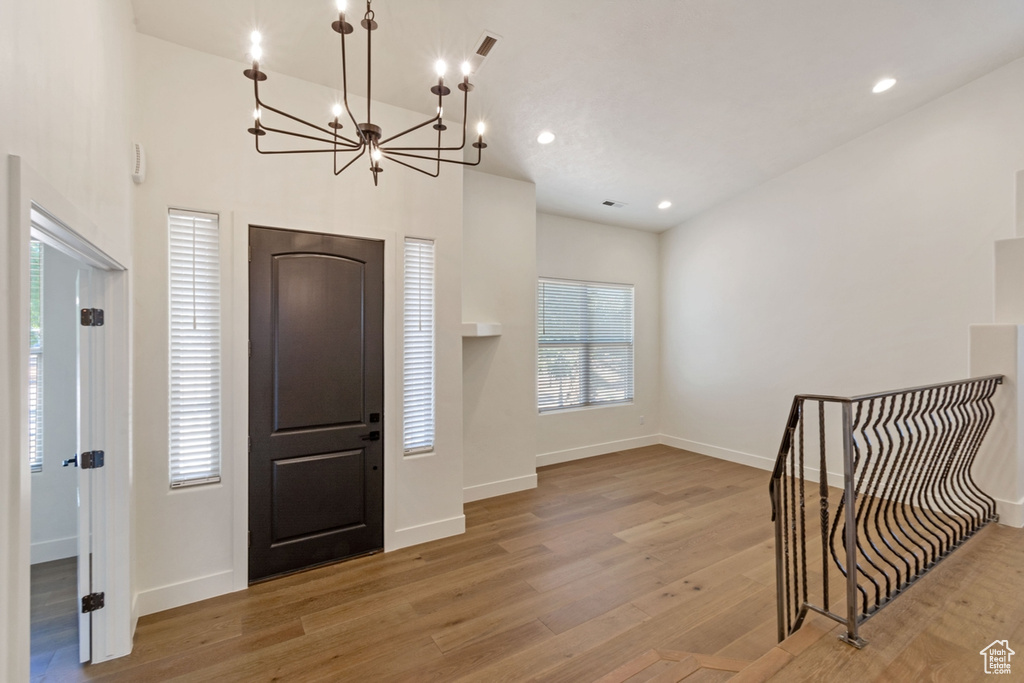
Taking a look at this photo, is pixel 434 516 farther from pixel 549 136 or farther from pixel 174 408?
pixel 549 136

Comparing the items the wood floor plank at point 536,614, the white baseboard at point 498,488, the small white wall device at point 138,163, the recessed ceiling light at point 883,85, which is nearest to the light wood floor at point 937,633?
the wood floor plank at point 536,614

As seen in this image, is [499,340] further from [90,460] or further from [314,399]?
[90,460]

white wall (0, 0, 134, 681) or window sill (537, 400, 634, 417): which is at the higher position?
white wall (0, 0, 134, 681)

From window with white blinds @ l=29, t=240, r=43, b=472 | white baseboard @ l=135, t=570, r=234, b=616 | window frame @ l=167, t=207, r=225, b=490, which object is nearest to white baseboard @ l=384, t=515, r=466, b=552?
white baseboard @ l=135, t=570, r=234, b=616

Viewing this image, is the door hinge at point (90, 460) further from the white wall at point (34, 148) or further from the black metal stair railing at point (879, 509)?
the black metal stair railing at point (879, 509)

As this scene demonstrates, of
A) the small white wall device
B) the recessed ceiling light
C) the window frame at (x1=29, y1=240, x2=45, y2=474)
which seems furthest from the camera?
the recessed ceiling light

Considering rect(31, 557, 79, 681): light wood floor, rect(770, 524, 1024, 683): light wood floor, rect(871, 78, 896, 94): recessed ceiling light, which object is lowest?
rect(31, 557, 79, 681): light wood floor

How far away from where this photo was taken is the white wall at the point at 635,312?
18.1 ft

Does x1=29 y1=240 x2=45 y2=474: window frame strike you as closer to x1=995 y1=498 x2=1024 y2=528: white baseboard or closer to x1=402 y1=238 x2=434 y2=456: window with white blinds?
x1=402 y1=238 x2=434 y2=456: window with white blinds

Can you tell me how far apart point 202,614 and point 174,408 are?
1.22m

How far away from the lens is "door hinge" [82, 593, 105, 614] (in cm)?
218

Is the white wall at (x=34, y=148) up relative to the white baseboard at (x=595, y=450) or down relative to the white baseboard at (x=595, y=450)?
up

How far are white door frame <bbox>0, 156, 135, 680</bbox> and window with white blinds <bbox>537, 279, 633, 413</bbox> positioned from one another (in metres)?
3.90

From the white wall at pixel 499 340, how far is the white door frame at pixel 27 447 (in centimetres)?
260
